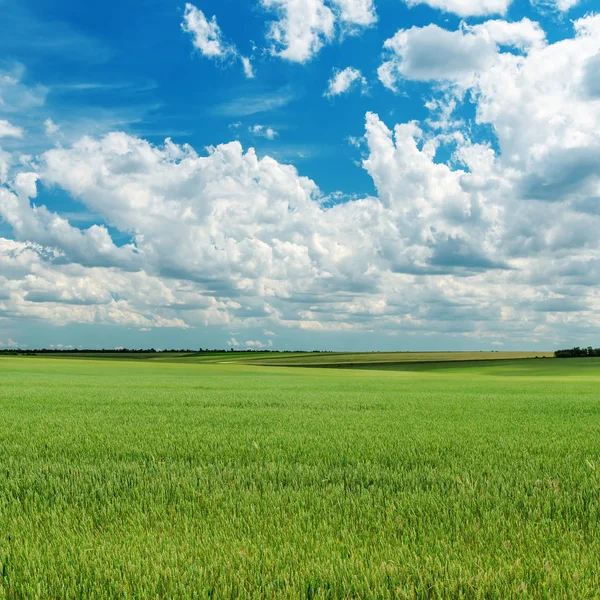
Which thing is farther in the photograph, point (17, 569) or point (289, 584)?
point (17, 569)

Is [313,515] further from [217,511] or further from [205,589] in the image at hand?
[205,589]

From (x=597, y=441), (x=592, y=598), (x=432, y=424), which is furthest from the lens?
(x=432, y=424)

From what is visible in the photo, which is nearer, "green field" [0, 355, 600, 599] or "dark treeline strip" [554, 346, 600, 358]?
"green field" [0, 355, 600, 599]

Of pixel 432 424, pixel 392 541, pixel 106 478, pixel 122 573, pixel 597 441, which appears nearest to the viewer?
pixel 122 573

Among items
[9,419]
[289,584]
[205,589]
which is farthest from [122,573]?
[9,419]

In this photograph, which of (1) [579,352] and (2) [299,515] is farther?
(1) [579,352]

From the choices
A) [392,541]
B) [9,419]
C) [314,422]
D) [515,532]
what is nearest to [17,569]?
[392,541]

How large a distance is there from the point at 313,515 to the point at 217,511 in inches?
42.5

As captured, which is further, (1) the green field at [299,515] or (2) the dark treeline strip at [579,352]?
(2) the dark treeline strip at [579,352]

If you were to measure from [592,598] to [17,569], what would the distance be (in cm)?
471

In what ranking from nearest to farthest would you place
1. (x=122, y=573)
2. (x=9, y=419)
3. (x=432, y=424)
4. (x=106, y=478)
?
(x=122, y=573) < (x=106, y=478) < (x=432, y=424) < (x=9, y=419)

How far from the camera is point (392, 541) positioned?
526 centimetres

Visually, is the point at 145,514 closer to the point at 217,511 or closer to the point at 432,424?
the point at 217,511

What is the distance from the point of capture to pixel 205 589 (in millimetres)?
4250
